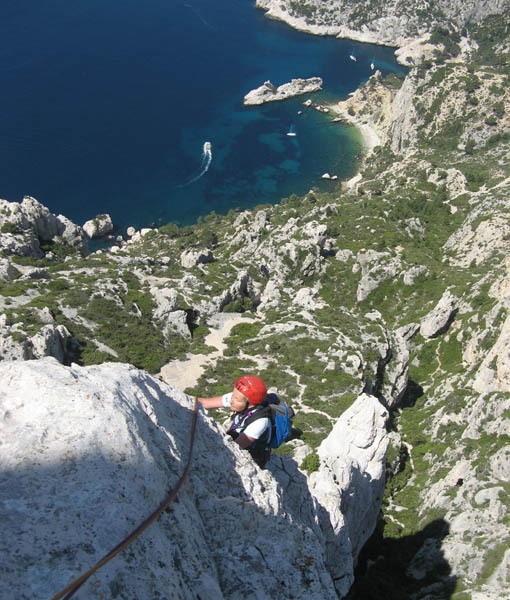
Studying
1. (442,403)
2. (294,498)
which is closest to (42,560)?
(294,498)

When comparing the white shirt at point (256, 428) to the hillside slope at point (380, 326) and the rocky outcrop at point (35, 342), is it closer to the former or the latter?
the hillside slope at point (380, 326)

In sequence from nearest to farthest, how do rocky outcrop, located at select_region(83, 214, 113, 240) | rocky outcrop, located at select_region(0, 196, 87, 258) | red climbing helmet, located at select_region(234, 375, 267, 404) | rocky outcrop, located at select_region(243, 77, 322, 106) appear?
red climbing helmet, located at select_region(234, 375, 267, 404) < rocky outcrop, located at select_region(0, 196, 87, 258) < rocky outcrop, located at select_region(83, 214, 113, 240) < rocky outcrop, located at select_region(243, 77, 322, 106)

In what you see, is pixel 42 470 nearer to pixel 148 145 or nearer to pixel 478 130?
pixel 478 130

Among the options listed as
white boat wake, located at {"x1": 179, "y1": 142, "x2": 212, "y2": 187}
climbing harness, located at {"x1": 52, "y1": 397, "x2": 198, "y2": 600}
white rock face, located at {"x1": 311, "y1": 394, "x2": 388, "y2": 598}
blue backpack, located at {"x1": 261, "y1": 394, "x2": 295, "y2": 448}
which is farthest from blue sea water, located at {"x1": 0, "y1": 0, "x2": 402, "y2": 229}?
climbing harness, located at {"x1": 52, "y1": 397, "x2": 198, "y2": 600}

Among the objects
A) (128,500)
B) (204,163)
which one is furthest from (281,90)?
(128,500)

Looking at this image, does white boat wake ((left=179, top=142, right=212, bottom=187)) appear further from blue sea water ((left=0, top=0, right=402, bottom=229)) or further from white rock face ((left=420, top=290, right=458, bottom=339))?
white rock face ((left=420, top=290, right=458, bottom=339))

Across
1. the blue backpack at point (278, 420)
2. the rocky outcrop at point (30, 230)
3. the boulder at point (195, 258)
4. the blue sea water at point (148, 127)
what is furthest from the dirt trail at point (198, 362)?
the blue sea water at point (148, 127)
